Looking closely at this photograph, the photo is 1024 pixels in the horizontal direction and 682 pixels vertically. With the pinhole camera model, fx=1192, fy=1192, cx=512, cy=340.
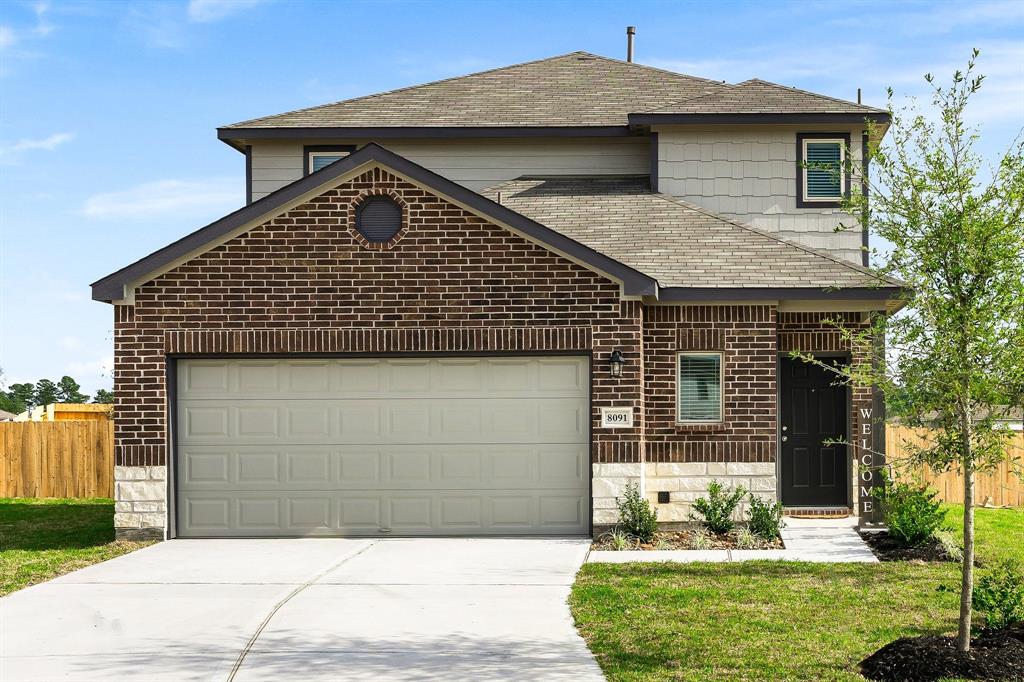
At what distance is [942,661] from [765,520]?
6722 mm

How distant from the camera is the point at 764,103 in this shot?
1886 centimetres

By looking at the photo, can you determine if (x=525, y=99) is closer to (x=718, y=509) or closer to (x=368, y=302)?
(x=368, y=302)

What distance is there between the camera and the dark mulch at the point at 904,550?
13.5 meters

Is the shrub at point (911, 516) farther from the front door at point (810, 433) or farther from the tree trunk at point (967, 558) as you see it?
the tree trunk at point (967, 558)

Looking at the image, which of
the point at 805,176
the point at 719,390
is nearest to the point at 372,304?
the point at 719,390

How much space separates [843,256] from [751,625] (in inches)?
Result: 378

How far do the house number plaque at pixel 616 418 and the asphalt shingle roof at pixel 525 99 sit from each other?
619cm

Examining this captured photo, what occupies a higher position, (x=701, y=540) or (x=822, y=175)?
(x=822, y=175)

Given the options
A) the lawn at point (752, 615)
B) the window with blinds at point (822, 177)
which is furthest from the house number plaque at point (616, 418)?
the window with blinds at point (822, 177)

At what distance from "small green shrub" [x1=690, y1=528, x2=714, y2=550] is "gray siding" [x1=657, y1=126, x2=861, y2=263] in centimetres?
549

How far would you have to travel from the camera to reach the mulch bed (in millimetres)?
14406

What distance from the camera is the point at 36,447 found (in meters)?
25.1

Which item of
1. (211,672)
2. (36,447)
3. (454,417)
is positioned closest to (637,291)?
(454,417)

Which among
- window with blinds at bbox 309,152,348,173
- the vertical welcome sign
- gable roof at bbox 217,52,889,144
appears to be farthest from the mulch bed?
window with blinds at bbox 309,152,348,173
